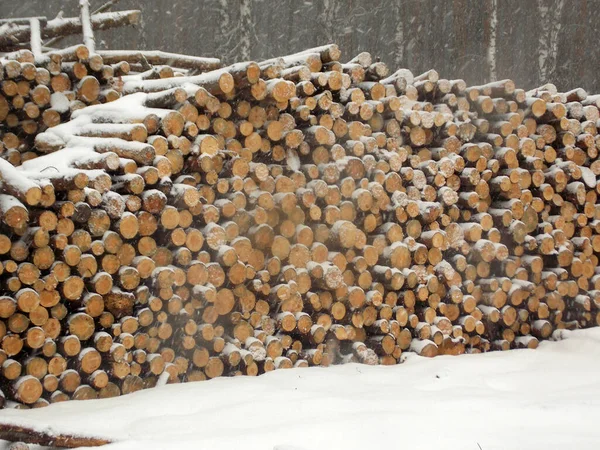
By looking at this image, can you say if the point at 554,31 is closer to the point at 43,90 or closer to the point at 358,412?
the point at 43,90

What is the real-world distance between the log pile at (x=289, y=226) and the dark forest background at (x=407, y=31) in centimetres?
1252

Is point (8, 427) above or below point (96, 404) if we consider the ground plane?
above

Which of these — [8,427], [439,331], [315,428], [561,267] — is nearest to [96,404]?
[8,427]

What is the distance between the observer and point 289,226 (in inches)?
193

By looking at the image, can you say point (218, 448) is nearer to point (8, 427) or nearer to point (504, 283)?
point (8, 427)

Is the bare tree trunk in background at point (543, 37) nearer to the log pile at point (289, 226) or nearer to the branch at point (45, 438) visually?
the log pile at point (289, 226)

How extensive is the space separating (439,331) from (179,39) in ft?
51.3

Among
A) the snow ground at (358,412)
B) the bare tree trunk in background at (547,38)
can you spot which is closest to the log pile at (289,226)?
the snow ground at (358,412)

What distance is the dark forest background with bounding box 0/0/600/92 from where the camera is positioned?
1867cm

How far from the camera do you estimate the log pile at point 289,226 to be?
4.01 meters

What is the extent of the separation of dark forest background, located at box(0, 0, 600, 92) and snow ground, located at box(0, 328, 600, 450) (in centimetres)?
1456

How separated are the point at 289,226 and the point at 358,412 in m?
1.78

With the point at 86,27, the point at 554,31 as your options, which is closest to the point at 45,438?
the point at 86,27

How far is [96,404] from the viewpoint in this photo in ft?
12.6
